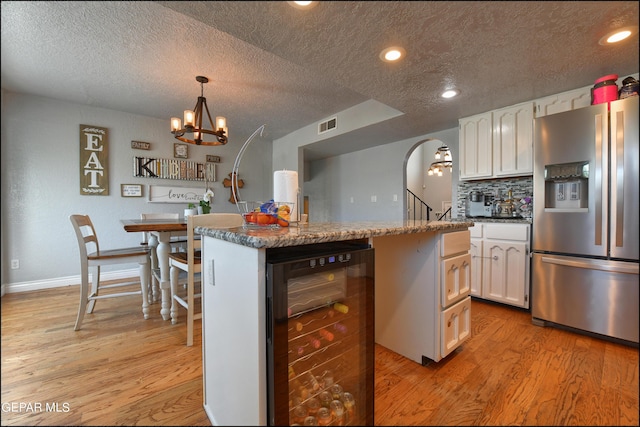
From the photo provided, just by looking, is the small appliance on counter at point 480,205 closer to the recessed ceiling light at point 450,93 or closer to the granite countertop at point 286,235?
the recessed ceiling light at point 450,93

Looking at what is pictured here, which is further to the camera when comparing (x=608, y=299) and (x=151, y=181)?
(x=151, y=181)

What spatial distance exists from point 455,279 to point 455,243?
0.21 meters

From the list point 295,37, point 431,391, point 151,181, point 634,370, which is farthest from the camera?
point 151,181

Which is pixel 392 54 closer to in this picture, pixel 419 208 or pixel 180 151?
pixel 180 151

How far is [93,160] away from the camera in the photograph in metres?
1.40

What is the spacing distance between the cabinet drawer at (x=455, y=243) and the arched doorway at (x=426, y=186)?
5035mm

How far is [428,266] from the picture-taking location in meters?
1.39

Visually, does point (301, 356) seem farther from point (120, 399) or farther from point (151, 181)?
point (151, 181)

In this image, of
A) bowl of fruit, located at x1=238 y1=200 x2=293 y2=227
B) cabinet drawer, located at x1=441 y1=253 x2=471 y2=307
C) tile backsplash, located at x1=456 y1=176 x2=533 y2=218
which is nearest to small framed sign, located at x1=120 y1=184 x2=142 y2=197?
bowl of fruit, located at x1=238 y1=200 x2=293 y2=227

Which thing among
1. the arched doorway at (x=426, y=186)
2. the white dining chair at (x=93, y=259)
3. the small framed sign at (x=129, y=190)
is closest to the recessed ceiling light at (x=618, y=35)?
the white dining chair at (x=93, y=259)

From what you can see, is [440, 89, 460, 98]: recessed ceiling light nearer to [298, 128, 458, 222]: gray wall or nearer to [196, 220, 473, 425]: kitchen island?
[196, 220, 473, 425]: kitchen island

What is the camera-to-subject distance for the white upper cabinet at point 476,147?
2.39m

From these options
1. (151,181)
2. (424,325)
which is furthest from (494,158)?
(151,181)

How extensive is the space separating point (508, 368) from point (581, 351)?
57 cm
